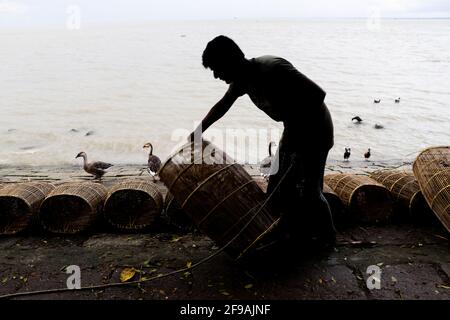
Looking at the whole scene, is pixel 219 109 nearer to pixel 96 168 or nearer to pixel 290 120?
pixel 290 120

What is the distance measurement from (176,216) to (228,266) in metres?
1.02

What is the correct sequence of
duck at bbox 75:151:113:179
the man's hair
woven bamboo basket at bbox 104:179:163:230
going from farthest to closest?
1. duck at bbox 75:151:113:179
2. woven bamboo basket at bbox 104:179:163:230
3. the man's hair

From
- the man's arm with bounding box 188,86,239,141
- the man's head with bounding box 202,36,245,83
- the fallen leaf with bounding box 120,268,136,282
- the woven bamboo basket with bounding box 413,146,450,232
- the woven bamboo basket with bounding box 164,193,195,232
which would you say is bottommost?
the fallen leaf with bounding box 120,268,136,282

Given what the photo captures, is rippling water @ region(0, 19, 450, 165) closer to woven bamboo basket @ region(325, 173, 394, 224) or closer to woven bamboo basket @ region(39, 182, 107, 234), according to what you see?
woven bamboo basket @ region(325, 173, 394, 224)

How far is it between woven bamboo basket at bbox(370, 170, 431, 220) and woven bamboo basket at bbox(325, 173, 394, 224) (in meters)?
0.20

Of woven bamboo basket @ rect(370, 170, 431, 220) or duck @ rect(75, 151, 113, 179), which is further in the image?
duck @ rect(75, 151, 113, 179)

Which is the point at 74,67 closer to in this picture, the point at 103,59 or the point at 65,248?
the point at 103,59

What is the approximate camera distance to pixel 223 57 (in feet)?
9.80

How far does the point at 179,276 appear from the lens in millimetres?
3533

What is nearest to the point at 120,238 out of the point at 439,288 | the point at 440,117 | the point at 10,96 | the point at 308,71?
the point at 439,288

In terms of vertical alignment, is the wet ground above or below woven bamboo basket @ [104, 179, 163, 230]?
below

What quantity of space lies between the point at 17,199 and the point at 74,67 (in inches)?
A: 1264

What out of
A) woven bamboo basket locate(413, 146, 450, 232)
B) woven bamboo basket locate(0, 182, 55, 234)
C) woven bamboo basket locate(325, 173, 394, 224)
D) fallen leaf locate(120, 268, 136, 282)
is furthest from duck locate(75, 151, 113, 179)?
woven bamboo basket locate(413, 146, 450, 232)

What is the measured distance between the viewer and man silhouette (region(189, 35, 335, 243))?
303 centimetres
